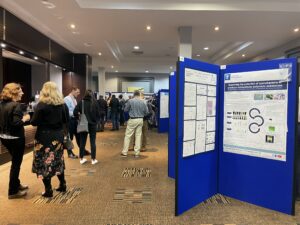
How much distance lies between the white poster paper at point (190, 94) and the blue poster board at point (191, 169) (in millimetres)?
53

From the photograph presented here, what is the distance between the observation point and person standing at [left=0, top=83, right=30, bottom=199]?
2.98m

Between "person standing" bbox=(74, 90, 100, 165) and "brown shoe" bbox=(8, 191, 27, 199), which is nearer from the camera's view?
"brown shoe" bbox=(8, 191, 27, 199)

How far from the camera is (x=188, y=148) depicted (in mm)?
2727

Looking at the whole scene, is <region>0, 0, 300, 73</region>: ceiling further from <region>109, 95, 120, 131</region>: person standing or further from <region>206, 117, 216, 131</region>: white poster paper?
<region>206, 117, 216, 131</region>: white poster paper

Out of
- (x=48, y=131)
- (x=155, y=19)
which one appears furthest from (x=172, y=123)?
(x=155, y=19)

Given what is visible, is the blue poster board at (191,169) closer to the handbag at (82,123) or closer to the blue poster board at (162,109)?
the handbag at (82,123)

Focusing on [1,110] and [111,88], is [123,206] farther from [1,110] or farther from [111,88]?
[111,88]

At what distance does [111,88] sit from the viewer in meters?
18.5

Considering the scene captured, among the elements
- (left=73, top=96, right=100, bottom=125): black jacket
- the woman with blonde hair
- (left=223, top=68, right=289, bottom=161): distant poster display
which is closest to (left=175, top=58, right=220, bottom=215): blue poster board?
(left=223, top=68, right=289, bottom=161): distant poster display

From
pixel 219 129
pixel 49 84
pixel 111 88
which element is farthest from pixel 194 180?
pixel 111 88

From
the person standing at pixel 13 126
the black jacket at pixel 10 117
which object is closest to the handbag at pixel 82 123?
the person standing at pixel 13 126

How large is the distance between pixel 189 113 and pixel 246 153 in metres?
0.98

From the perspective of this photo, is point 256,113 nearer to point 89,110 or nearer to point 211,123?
point 211,123

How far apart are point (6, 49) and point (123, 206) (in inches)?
178
